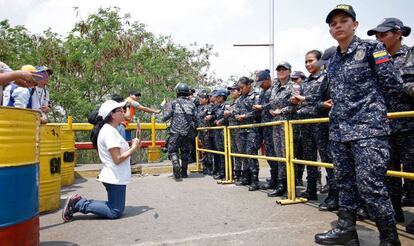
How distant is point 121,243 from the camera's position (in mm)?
2984

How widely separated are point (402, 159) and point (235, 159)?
3.46 meters

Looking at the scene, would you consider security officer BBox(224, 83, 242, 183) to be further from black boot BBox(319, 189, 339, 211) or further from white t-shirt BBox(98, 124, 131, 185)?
white t-shirt BBox(98, 124, 131, 185)

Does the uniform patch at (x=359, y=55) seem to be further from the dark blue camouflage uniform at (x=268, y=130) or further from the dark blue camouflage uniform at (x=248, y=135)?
the dark blue camouflage uniform at (x=248, y=135)

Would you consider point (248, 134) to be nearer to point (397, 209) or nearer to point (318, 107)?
point (318, 107)

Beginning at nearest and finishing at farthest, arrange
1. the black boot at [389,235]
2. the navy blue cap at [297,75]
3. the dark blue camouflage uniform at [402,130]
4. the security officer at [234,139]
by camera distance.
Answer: the black boot at [389,235], the dark blue camouflage uniform at [402,130], the navy blue cap at [297,75], the security officer at [234,139]

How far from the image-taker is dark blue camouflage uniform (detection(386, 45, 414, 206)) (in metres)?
3.13

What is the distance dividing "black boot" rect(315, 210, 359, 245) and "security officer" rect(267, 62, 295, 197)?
6.16 feet

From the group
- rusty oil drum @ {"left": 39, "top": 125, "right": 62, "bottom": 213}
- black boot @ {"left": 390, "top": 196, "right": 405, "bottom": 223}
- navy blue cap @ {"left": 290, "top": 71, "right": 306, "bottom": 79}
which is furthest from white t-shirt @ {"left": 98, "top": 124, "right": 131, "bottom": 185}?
black boot @ {"left": 390, "top": 196, "right": 405, "bottom": 223}

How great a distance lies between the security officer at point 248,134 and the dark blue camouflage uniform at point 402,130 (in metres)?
2.30

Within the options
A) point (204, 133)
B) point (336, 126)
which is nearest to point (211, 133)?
point (204, 133)

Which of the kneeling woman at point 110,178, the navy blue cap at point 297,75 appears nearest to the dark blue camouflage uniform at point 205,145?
the navy blue cap at point 297,75

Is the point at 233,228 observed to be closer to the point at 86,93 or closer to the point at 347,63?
the point at 347,63

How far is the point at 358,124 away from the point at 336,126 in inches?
10.4

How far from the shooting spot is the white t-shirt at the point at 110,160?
3857 mm
